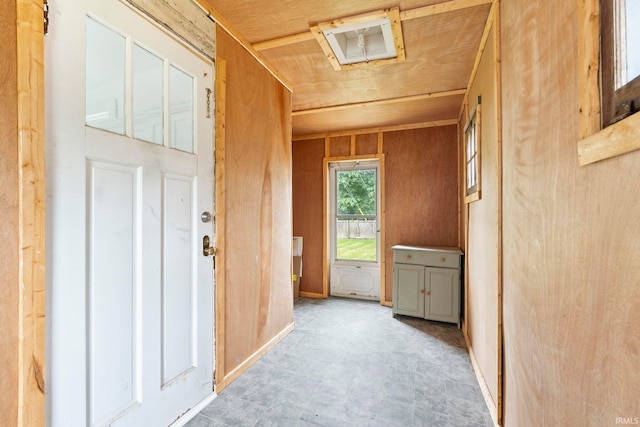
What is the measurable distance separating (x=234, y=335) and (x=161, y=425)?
0.65m

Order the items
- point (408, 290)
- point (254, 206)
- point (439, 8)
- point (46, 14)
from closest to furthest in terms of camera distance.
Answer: point (46, 14)
point (439, 8)
point (254, 206)
point (408, 290)

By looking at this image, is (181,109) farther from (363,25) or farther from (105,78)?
(363,25)

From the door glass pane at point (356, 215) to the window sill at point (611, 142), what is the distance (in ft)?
11.2

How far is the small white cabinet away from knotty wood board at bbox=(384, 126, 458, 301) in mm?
505

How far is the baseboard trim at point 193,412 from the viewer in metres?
1.56

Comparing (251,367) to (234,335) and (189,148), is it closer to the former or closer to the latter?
(234,335)

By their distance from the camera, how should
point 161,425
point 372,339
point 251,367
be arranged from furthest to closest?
point 372,339 → point 251,367 → point 161,425

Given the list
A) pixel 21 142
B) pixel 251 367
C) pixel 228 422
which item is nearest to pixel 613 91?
pixel 21 142

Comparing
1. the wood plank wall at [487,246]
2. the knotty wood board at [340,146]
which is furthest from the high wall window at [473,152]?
the knotty wood board at [340,146]

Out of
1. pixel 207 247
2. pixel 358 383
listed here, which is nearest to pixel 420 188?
pixel 358 383

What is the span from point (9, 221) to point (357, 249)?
3724mm

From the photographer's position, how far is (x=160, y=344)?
1.47m

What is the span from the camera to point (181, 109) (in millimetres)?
1630

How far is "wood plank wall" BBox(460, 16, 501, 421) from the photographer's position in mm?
1648
